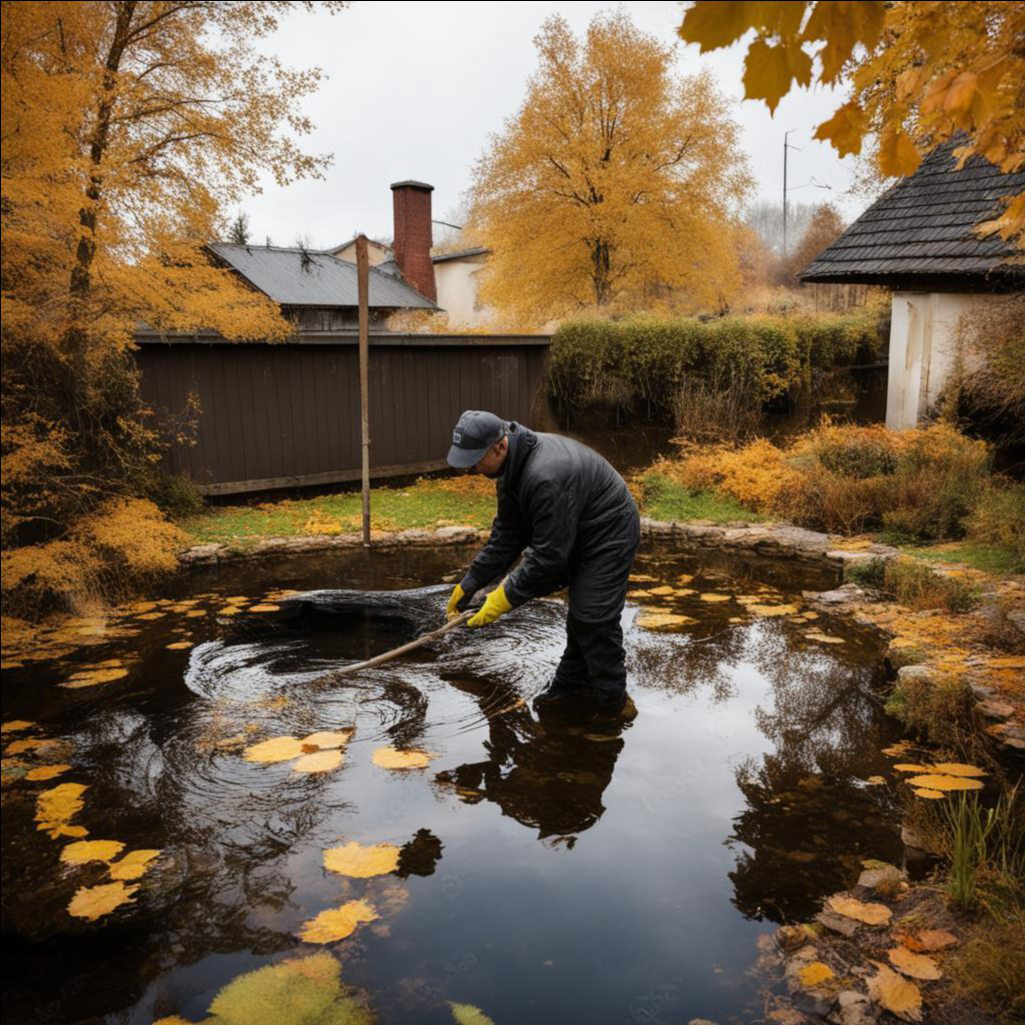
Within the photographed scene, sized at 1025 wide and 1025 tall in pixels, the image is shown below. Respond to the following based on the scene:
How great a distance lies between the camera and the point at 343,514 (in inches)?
392

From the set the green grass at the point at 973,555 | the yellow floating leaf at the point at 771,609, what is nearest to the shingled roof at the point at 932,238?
the green grass at the point at 973,555

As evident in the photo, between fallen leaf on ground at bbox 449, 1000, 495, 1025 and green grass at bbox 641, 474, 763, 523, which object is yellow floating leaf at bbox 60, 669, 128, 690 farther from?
green grass at bbox 641, 474, 763, 523

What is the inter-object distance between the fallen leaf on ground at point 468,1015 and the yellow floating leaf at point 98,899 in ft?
4.28

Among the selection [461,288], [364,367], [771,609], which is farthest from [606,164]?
[771,609]

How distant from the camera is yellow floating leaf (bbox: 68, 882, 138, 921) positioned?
117 inches

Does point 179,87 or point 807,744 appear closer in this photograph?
point 807,744

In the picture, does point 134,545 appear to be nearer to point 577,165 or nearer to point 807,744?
point 807,744

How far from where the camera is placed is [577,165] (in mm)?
22406

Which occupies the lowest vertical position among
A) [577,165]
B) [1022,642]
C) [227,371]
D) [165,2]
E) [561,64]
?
[1022,642]

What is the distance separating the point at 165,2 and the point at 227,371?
13.2ft

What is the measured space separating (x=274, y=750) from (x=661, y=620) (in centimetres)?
321

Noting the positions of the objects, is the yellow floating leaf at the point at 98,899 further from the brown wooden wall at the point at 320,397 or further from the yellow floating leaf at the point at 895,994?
the brown wooden wall at the point at 320,397

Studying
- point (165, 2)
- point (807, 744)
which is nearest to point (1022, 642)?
point (807, 744)

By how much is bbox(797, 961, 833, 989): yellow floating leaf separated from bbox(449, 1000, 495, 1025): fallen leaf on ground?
979 millimetres
